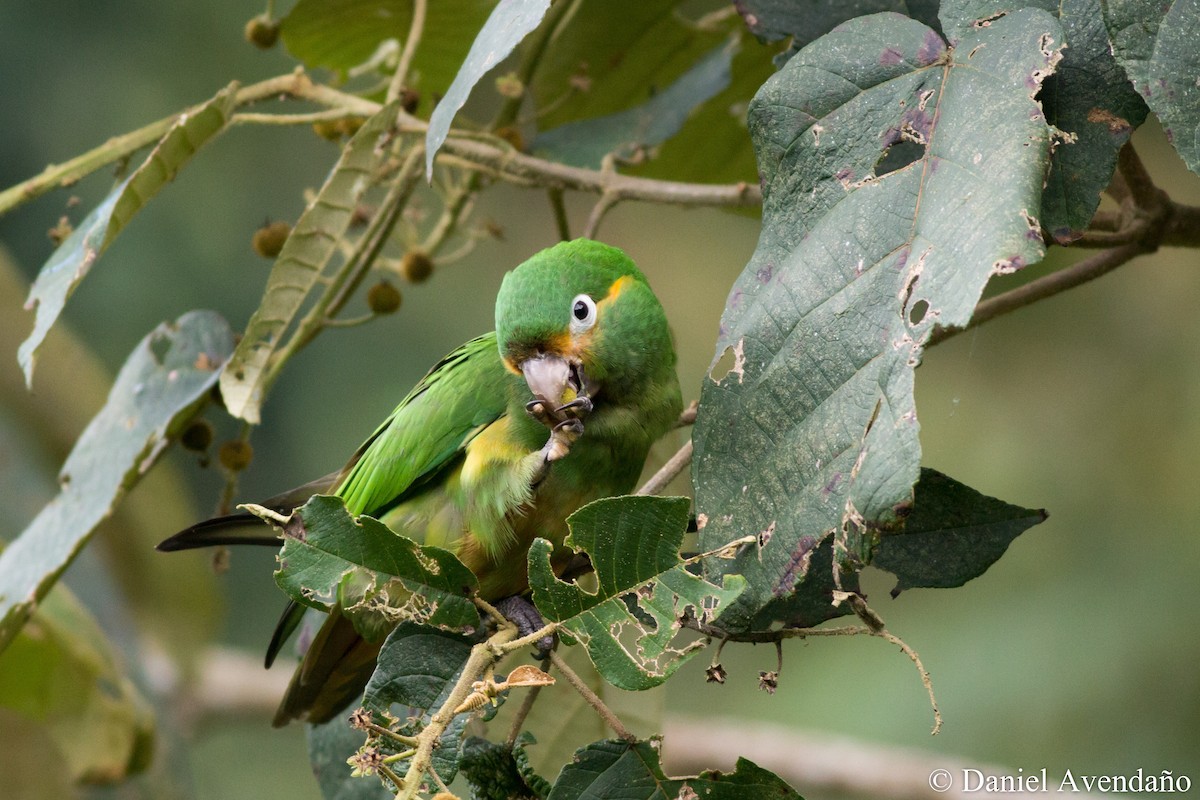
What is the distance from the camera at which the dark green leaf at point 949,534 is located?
1.35m

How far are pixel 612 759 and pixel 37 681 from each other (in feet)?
6.20

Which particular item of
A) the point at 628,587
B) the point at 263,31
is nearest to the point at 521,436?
the point at 628,587

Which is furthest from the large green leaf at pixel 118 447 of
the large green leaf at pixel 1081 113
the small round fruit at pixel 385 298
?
the large green leaf at pixel 1081 113

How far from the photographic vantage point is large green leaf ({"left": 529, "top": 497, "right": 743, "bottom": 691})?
3.97 ft

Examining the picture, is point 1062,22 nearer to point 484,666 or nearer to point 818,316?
point 818,316

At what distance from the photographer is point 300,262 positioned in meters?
2.00

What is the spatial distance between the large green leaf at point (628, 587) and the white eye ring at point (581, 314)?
761mm

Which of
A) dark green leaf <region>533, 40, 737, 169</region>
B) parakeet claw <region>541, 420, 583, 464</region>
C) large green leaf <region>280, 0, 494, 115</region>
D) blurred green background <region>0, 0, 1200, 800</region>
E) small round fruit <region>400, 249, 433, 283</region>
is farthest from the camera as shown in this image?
blurred green background <region>0, 0, 1200, 800</region>

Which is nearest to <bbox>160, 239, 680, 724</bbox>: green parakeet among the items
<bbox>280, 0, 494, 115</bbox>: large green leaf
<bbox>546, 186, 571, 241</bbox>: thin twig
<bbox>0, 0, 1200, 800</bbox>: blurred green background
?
<bbox>546, 186, 571, 241</bbox>: thin twig

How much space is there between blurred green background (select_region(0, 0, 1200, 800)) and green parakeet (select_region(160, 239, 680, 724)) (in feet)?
8.63

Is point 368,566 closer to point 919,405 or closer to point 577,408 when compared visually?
point 577,408

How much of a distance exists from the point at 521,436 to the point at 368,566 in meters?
0.77

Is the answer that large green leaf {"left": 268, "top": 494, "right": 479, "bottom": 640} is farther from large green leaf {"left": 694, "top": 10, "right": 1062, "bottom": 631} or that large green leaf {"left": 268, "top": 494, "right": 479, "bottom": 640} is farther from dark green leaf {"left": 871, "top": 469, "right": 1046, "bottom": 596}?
dark green leaf {"left": 871, "top": 469, "right": 1046, "bottom": 596}

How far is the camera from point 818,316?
125 centimetres
